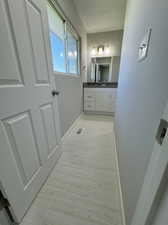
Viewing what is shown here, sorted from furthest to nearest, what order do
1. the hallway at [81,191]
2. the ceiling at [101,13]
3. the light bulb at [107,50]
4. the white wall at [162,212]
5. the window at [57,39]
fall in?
the light bulb at [107,50], the ceiling at [101,13], the window at [57,39], the hallway at [81,191], the white wall at [162,212]

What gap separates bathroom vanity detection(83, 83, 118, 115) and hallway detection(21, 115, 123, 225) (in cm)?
149

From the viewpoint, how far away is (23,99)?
0.79 meters

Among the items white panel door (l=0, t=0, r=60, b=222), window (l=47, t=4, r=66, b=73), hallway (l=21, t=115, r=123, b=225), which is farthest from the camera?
window (l=47, t=4, r=66, b=73)

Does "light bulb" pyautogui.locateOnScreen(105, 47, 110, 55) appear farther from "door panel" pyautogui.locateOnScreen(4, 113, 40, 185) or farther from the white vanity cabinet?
"door panel" pyautogui.locateOnScreen(4, 113, 40, 185)

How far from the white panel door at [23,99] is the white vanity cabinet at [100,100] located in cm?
203

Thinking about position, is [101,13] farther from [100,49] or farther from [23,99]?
[23,99]

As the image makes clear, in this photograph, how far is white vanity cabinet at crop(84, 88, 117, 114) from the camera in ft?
9.70

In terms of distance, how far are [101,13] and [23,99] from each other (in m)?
2.64

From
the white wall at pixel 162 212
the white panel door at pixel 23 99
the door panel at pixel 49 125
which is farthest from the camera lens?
the door panel at pixel 49 125

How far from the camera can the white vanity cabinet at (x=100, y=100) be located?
2956 millimetres

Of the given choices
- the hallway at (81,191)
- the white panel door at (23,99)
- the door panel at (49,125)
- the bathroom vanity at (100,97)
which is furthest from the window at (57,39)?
the hallway at (81,191)

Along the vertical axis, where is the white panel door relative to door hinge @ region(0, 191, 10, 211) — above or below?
above

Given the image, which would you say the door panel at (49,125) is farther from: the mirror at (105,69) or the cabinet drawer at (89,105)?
the mirror at (105,69)

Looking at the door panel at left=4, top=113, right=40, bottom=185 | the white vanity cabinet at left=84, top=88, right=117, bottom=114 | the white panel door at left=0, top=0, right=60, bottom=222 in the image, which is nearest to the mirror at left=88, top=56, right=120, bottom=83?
the white vanity cabinet at left=84, top=88, right=117, bottom=114
